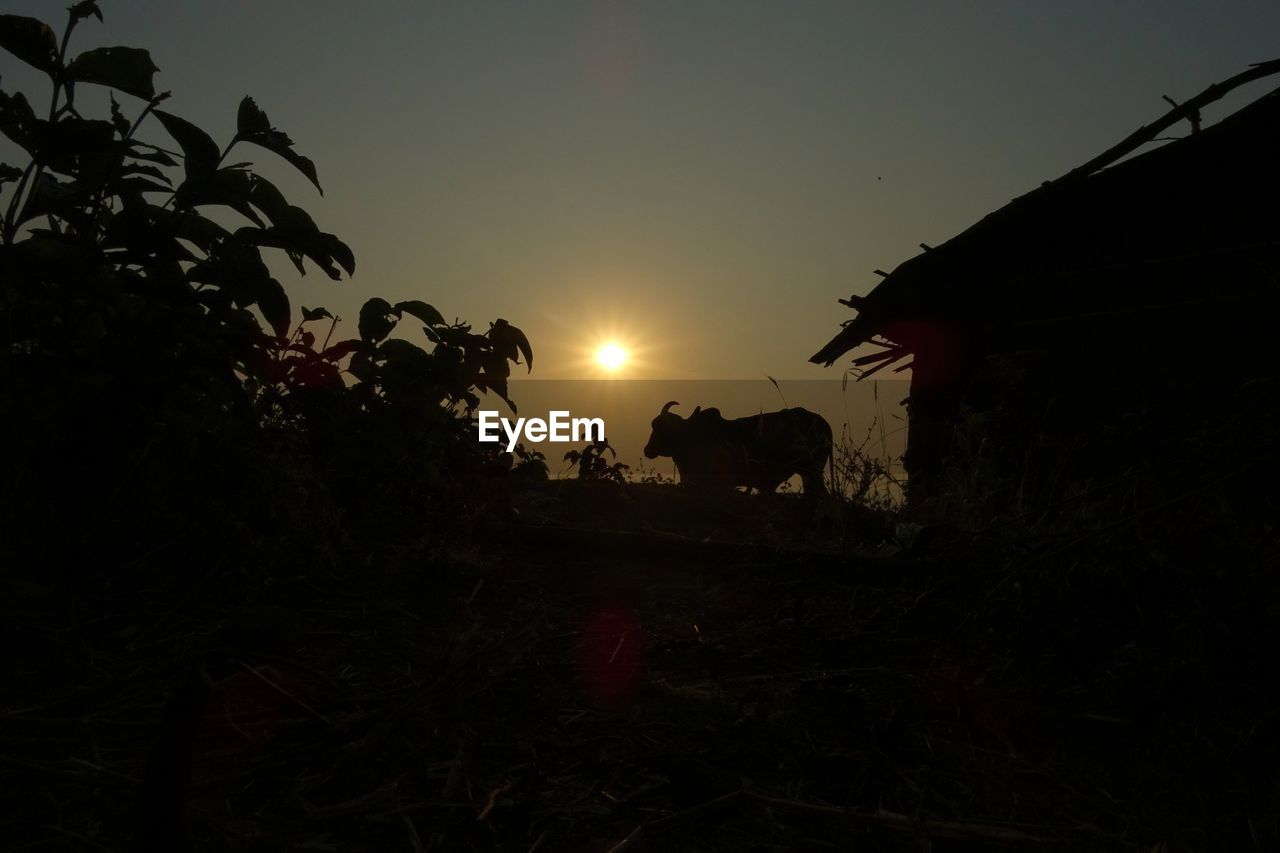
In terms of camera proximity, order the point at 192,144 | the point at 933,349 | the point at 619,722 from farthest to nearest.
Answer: the point at 933,349, the point at 192,144, the point at 619,722

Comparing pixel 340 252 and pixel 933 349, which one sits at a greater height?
pixel 933 349

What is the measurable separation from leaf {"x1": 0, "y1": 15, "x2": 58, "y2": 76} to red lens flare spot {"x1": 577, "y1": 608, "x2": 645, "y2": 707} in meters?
3.11

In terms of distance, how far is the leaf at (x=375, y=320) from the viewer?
5.25m

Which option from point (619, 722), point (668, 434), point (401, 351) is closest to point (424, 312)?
point (401, 351)

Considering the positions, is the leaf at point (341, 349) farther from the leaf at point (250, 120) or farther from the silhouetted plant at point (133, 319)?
the leaf at point (250, 120)

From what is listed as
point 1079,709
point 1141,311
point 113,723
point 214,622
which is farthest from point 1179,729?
point 1141,311

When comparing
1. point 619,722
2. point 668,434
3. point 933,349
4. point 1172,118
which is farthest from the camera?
point 668,434

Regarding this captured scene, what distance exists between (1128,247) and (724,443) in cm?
684

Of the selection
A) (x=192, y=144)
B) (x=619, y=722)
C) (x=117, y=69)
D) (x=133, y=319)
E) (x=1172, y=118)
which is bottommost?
(x=619, y=722)

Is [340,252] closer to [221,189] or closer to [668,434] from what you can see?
[221,189]

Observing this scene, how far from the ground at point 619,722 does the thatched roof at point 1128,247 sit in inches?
202

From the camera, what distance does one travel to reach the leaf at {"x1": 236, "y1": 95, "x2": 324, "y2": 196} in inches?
139

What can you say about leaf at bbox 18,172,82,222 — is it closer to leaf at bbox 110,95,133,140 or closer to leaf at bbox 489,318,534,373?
leaf at bbox 110,95,133,140

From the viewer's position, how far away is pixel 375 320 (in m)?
5.27
